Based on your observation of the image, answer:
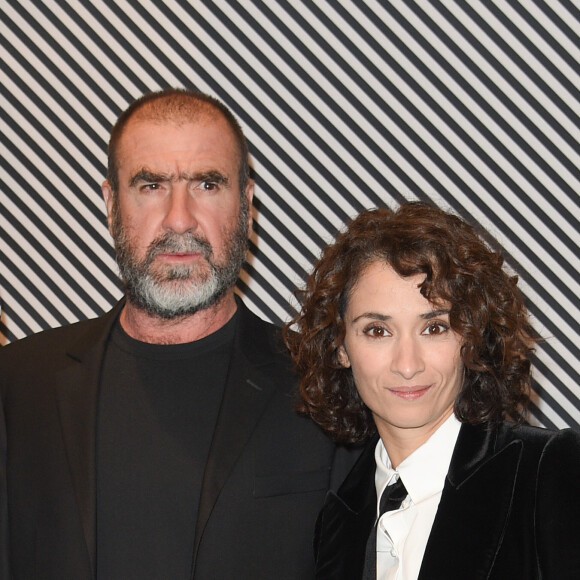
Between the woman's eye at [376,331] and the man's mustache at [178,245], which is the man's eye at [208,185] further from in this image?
the woman's eye at [376,331]

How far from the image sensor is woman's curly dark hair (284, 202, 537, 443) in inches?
74.4

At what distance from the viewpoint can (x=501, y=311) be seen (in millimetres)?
1950

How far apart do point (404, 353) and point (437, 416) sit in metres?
0.18

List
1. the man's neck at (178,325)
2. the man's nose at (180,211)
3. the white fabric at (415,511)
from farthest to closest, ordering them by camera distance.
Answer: the man's neck at (178,325) → the man's nose at (180,211) → the white fabric at (415,511)

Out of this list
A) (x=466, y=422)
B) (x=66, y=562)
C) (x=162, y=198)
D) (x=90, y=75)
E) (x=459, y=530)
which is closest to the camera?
(x=459, y=530)

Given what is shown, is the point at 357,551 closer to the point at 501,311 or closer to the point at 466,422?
the point at 466,422

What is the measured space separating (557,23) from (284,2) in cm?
84

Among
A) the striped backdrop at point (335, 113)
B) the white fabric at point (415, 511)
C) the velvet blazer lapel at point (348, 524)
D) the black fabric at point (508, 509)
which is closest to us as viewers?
the black fabric at point (508, 509)

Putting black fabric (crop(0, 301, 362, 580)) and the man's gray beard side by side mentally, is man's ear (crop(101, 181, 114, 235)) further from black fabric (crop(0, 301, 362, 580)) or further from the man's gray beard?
black fabric (crop(0, 301, 362, 580))

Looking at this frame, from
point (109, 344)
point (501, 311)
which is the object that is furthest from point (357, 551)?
point (109, 344)

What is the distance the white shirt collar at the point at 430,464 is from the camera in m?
1.90

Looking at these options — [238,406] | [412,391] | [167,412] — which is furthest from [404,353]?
[167,412]

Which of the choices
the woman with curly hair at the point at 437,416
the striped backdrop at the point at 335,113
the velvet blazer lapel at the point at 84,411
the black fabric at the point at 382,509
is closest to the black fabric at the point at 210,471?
the velvet blazer lapel at the point at 84,411

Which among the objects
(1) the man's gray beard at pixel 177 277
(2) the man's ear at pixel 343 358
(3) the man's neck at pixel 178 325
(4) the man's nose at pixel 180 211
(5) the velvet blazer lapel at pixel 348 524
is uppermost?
(4) the man's nose at pixel 180 211
